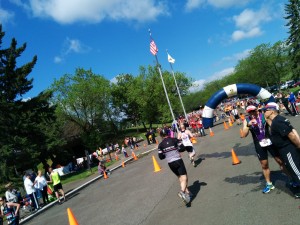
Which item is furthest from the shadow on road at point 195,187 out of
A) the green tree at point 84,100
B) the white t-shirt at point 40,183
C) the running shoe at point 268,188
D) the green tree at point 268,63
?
the green tree at point 268,63

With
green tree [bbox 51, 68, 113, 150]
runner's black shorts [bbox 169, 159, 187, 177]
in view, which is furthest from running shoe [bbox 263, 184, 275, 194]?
green tree [bbox 51, 68, 113, 150]

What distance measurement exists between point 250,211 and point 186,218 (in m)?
1.43

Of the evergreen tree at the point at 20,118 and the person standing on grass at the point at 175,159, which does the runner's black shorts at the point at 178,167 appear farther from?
the evergreen tree at the point at 20,118

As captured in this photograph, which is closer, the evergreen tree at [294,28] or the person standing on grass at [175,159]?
the person standing on grass at [175,159]

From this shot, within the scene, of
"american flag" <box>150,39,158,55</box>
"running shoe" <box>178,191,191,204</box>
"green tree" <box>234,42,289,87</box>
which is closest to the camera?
"running shoe" <box>178,191,191,204</box>

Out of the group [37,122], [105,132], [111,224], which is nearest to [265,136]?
[111,224]

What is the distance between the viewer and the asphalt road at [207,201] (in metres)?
6.39

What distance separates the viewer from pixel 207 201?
319 inches

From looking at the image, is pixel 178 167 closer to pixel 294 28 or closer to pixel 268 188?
pixel 268 188

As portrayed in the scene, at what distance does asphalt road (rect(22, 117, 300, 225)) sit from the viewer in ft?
20.9

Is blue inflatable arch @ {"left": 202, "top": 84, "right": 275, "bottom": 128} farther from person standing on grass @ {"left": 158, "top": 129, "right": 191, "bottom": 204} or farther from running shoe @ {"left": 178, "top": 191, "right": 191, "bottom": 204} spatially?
running shoe @ {"left": 178, "top": 191, "right": 191, "bottom": 204}

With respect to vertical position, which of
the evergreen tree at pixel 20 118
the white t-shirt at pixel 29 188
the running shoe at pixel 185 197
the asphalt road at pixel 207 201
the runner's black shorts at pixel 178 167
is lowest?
the asphalt road at pixel 207 201

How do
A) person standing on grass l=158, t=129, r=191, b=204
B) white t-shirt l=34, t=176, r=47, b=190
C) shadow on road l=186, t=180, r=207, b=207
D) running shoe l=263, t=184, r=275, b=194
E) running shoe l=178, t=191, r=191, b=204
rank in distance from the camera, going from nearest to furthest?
running shoe l=263, t=184, r=275, b=194 < running shoe l=178, t=191, r=191, b=204 < person standing on grass l=158, t=129, r=191, b=204 < shadow on road l=186, t=180, r=207, b=207 < white t-shirt l=34, t=176, r=47, b=190

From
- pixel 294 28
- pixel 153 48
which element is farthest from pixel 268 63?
pixel 153 48
